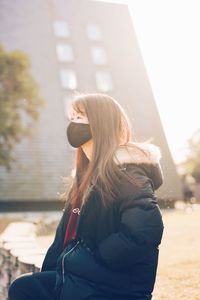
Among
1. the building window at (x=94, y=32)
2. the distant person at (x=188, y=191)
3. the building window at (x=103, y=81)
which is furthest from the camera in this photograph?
the distant person at (x=188, y=191)

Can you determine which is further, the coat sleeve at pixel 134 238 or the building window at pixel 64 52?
the building window at pixel 64 52

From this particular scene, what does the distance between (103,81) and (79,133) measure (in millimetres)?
17540

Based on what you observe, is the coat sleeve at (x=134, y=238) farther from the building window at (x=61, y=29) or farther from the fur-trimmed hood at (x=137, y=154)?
the building window at (x=61, y=29)

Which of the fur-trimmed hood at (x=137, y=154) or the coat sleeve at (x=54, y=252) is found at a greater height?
the fur-trimmed hood at (x=137, y=154)

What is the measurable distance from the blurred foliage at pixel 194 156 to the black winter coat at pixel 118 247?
26.8m

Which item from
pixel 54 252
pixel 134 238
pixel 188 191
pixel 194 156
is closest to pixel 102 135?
pixel 134 238

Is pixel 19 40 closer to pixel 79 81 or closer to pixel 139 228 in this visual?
pixel 79 81

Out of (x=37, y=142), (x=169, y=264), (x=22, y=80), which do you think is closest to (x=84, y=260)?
(x=169, y=264)

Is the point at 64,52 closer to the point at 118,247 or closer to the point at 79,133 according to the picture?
the point at 79,133

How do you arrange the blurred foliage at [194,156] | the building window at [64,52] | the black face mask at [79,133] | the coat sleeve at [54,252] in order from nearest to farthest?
1. the black face mask at [79,133]
2. the coat sleeve at [54,252]
3. the building window at [64,52]
4. the blurred foliage at [194,156]

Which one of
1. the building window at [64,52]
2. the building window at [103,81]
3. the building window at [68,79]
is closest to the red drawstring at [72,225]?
the building window at [68,79]

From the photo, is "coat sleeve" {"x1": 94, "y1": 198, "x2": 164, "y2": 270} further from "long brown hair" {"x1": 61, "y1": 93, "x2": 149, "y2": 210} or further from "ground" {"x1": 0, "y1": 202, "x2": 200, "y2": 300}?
"ground" {"x1": 0, "y1": 202, "x2": 200, "y2": 300}

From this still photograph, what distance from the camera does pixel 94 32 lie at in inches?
802

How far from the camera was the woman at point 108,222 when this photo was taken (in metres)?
1.86
